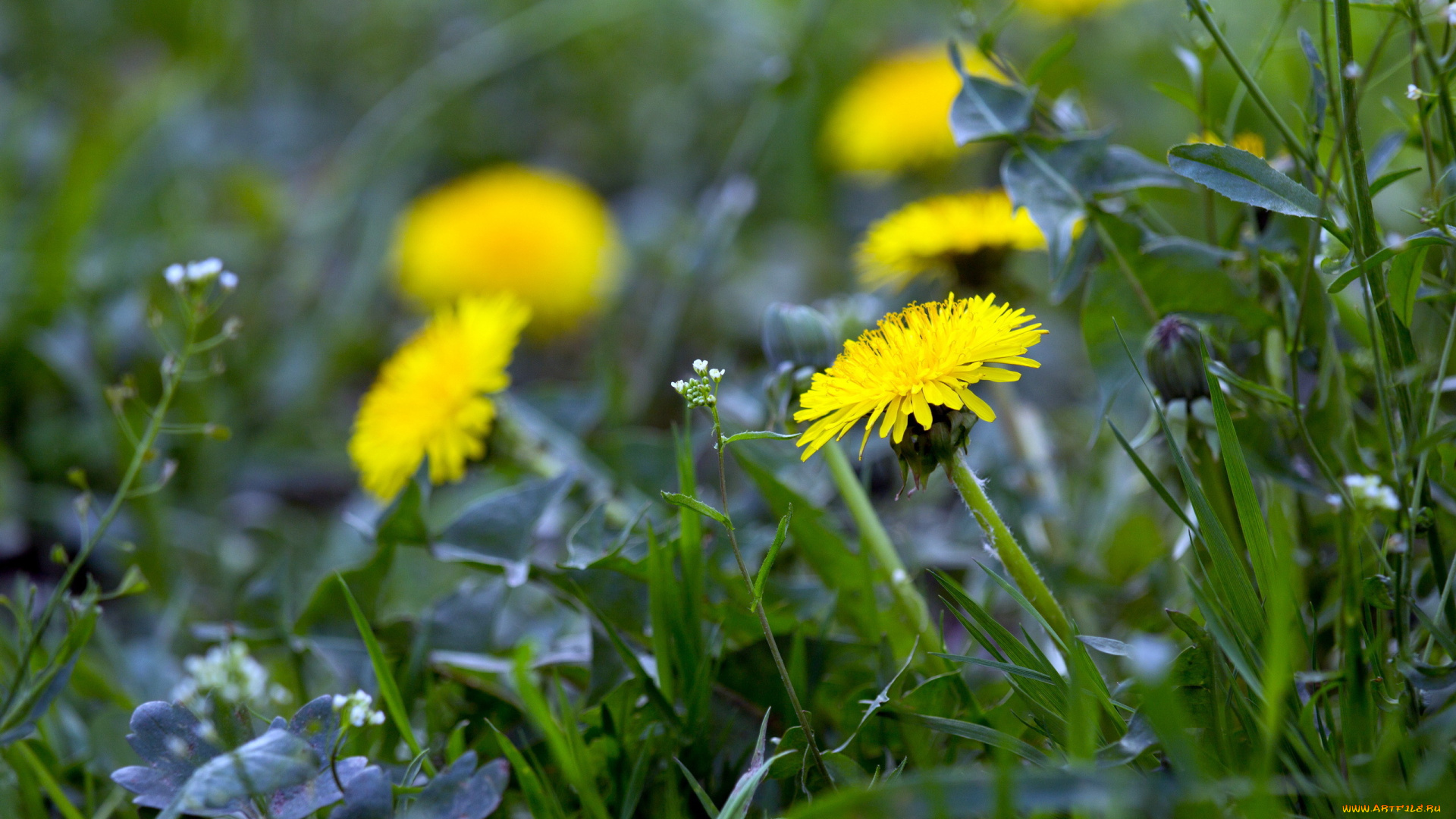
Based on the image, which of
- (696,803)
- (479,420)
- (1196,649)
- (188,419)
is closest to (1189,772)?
(1196,649)

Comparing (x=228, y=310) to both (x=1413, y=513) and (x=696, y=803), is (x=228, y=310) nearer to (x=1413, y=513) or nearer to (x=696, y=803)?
(x=696, y=803)

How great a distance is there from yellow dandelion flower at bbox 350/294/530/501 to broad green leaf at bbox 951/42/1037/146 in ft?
1.23

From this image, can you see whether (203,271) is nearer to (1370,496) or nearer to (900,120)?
(1370,496)

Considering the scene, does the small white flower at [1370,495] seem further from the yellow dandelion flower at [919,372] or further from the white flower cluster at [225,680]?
the white flower cluster at [225,680]

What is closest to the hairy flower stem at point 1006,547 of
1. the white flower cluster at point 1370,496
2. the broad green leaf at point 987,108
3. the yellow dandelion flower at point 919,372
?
the yellow dandelion flower at point 919,372

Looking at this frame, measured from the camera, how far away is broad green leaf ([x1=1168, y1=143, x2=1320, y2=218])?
1.60 feet

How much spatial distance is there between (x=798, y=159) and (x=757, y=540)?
43.6 inches

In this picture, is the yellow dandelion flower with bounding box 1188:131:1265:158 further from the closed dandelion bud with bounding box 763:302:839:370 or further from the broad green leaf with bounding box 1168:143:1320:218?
the closed dandelion bud with bounding box 763:302:839:370

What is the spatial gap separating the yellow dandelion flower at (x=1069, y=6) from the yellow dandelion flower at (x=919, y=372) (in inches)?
43.4

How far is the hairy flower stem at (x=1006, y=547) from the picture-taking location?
0.51 m

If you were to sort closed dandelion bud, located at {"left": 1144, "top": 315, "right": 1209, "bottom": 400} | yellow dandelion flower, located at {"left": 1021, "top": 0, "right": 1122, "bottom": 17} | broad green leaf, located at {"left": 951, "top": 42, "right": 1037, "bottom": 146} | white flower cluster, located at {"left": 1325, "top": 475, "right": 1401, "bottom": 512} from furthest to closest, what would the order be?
1. yellow dandelion flower, located at {"left": 1021, "top": 0, "right": 1122, "bottom": 17}
2. broad green leaf, located at {"left": 951, "top": 42, "right": 1037, "bottom": 146}
3. closed dandelion bud, located at {"left": 1144, "top": 315, "right": 1209, "bottom": 400}
4. white flower cluster, located at {"left": 1325, "top": 475, "right": 1401, "bottom": 512}

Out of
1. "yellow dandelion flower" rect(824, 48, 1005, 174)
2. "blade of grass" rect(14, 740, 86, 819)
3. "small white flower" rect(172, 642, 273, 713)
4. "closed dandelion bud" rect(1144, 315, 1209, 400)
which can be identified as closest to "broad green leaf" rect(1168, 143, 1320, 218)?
"closed dandelion bud" rect(1144, 315, 1209, 400)

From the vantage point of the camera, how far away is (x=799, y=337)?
0.62 m

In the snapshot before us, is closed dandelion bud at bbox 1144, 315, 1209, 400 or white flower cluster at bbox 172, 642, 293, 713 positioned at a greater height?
closed dandelion bud at bbox 1144, 315, 1209, 400
